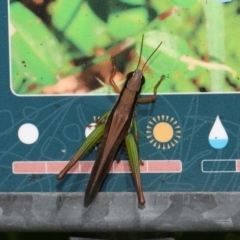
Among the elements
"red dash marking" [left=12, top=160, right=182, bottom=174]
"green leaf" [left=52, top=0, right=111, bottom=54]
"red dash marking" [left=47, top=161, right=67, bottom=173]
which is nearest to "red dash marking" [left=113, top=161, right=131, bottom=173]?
"red dash marking" [left=12, top=160, right=182, bottom=174]

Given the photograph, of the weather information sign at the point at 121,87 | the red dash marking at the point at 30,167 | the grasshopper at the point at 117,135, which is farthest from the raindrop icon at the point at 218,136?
the red dash marking at the point at 30,167

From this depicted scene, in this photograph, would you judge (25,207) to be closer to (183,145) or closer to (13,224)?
(13,224)

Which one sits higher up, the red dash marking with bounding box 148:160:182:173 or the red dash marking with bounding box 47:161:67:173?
the red dash marking with bounding box 148:160:182:173

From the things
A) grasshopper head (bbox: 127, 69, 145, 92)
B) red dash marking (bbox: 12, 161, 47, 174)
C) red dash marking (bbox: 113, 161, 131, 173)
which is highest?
grasshopper head (bbox: 127, 69, 145, 92)

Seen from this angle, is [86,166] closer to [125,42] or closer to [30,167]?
[30,167]

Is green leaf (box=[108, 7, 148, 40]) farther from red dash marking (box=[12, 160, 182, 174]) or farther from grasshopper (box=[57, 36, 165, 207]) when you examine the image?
red dash marking (box=[12, 160, 182, 174])

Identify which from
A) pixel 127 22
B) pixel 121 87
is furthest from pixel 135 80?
pixel 127 22

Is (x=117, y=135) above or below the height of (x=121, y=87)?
below

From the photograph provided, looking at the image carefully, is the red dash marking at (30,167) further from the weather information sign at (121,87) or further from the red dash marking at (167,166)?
the red dash marking at (167,166)
